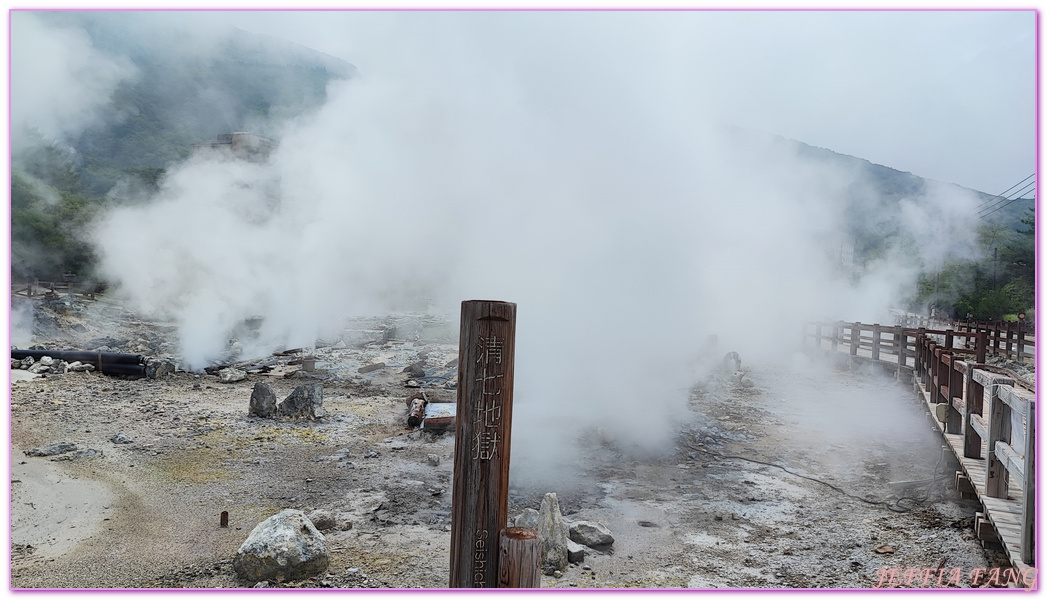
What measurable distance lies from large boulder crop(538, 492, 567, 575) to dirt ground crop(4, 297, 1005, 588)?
3.6 inches

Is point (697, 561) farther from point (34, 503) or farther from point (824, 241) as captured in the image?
point (824, 241)

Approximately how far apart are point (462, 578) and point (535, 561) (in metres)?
0.30

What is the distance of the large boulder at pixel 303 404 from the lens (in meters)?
7.71

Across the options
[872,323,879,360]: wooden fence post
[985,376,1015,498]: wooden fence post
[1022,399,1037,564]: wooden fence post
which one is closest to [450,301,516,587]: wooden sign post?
[1022,399,1037,564]: wooden fence post

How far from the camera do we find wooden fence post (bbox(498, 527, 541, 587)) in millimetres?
2352

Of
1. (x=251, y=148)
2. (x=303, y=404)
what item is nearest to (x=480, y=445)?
(x=303, y=404)

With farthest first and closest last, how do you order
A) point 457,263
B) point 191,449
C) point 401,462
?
point 457,263 < point 191,449 < point 401,462

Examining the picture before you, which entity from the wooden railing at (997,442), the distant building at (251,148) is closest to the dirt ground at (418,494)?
the wooden railing at (997,442)

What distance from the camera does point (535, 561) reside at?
237cm

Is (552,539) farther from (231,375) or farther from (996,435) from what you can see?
(231,375)

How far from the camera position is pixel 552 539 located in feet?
12.1

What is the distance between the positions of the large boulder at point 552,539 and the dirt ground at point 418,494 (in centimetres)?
9

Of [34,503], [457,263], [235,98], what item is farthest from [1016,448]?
[235,98]

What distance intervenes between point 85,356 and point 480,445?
36.0 feet
